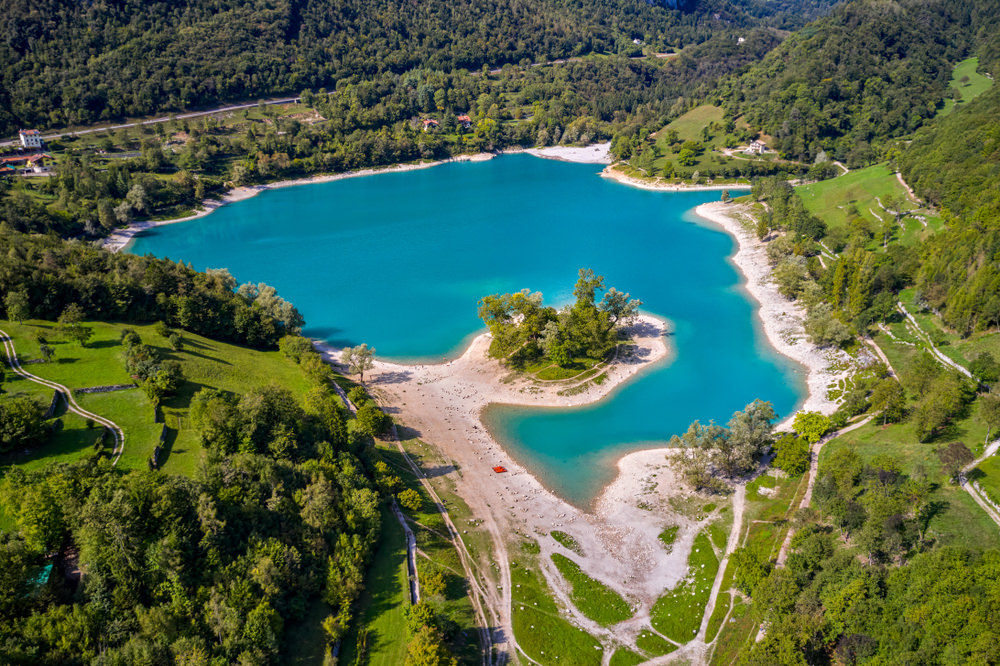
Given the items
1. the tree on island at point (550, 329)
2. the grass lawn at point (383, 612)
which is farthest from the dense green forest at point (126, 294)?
the grass lawn at point (383, 612)

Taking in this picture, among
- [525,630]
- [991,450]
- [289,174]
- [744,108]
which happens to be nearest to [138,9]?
[289,174]

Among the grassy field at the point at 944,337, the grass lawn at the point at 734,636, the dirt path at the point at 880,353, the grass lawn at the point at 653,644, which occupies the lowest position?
the grass lawn at the point at 653,644

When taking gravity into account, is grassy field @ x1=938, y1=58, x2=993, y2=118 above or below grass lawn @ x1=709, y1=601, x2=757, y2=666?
above

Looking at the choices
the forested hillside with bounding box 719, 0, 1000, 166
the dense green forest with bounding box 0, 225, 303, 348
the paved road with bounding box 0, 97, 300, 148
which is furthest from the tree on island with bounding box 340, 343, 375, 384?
the paved road with bounding box 0, 97, 300, 148

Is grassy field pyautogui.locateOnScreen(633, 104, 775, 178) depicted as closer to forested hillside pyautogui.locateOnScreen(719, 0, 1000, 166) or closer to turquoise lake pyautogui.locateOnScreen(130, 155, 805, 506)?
forested hillside pyautogui.locateOnScreen(719, 0, 1000, 166)

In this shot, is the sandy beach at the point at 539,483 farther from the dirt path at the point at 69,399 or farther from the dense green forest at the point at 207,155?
the dense green forest at the point at 207,155
